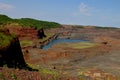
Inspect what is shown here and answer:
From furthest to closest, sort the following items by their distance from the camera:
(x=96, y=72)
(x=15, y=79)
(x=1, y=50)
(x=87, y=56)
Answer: (x=87, y=56) < (x=96, y=72) < (x=1, y=50) < (x=15, y=79)

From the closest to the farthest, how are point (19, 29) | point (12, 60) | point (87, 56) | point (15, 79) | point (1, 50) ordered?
1. point (15, 79)
2. point (1, 50)
3. point (12, 60)
4. point (87, 56)
5. point (19, 29)

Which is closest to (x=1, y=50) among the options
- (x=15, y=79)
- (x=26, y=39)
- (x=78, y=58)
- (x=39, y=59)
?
(x=15, y=79)

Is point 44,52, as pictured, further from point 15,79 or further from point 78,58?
point 15,79

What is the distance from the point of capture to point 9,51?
91.5 feet

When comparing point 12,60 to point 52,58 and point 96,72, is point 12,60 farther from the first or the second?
point 52,58

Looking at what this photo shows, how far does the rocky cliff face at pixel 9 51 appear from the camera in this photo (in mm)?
26500

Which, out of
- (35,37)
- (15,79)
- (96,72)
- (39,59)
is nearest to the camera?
(15,79)

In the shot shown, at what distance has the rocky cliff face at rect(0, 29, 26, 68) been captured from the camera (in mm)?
26500

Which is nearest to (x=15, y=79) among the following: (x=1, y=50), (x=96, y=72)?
(x=1, y=50)

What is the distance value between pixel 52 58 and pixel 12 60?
32850 mm

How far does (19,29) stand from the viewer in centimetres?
11556

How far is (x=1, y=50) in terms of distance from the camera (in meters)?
26.2

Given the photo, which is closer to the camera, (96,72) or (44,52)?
(96,72)

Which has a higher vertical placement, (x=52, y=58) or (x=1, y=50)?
(x=1, y=50)
